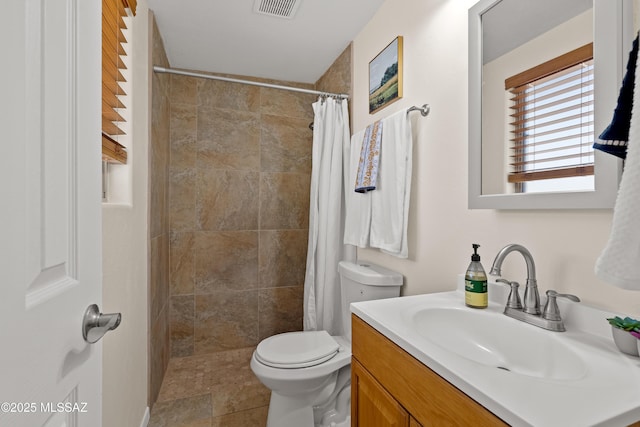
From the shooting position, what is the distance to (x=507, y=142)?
3.19 ft

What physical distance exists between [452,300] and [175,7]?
2.00 m

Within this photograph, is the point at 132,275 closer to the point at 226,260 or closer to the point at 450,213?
the point at 226,260

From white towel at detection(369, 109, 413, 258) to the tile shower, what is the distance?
0.82 metres

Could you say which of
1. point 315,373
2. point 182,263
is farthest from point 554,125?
point 182,263

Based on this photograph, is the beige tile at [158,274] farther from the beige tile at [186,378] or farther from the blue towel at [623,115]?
the blue towel at [623,115]

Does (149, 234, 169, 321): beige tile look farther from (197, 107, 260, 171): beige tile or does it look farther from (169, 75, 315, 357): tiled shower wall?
(197, 107, 260, 171): beige tile

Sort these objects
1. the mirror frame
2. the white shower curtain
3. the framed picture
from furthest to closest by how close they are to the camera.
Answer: the white shower curtain, the framed picture, the mirror frame

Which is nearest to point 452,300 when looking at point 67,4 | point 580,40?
point 580,40

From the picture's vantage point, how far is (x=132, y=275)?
51.7 inches

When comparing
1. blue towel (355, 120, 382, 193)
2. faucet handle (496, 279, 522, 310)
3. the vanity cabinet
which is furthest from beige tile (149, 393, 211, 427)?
faucet handle (496, 279, 522, 310)

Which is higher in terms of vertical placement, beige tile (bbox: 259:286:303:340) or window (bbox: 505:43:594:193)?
window (bbox: 505:43:594:193)

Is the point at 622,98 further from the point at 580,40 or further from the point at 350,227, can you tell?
the point at 350,227

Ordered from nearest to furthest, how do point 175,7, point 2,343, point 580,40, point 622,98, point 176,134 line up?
point 2,343
point 622,98
point 580,40
point 175,7
point 176,134

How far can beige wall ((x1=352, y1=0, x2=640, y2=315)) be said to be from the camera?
0.79m
